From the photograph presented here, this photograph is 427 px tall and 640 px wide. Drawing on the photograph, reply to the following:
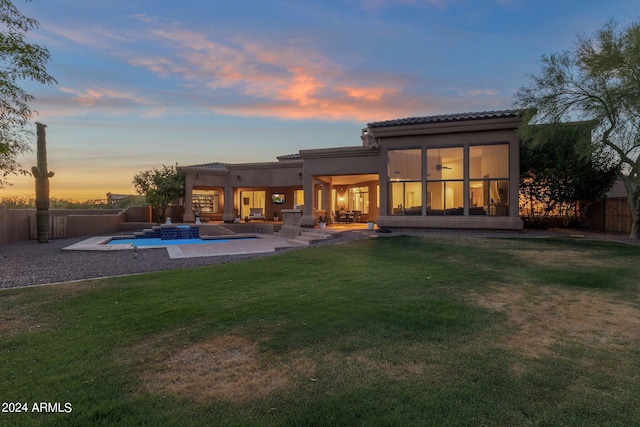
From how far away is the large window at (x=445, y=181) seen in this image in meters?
15.8

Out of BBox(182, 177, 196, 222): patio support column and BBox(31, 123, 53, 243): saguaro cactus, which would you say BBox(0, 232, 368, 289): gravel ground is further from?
BBox(182, 177, 196, 222): patio support column

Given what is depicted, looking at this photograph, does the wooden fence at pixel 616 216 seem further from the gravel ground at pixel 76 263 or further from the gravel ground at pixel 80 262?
the gravel ground at pixel 76 263

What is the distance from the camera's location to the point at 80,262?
11.7m

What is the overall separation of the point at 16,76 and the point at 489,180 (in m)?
17.0

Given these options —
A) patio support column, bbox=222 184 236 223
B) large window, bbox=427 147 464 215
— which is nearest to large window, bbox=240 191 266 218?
patio support column, bbox=222 184 236 223

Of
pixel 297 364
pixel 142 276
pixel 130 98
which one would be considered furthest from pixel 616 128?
pixel 130 98

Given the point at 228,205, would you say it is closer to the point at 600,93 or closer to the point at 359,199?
the point at 359,199

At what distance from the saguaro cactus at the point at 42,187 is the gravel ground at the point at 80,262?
233 cm

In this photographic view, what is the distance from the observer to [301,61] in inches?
631

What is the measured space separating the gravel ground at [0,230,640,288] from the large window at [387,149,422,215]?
1.59m

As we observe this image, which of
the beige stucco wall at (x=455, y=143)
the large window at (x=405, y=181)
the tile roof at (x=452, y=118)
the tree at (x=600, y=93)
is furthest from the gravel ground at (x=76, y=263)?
the tree at (x=600, y=93)

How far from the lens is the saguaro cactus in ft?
59.2

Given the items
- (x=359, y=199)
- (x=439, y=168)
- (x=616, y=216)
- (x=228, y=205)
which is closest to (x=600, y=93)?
(x=439, y=168)

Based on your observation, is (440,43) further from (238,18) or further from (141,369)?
(141,369)
